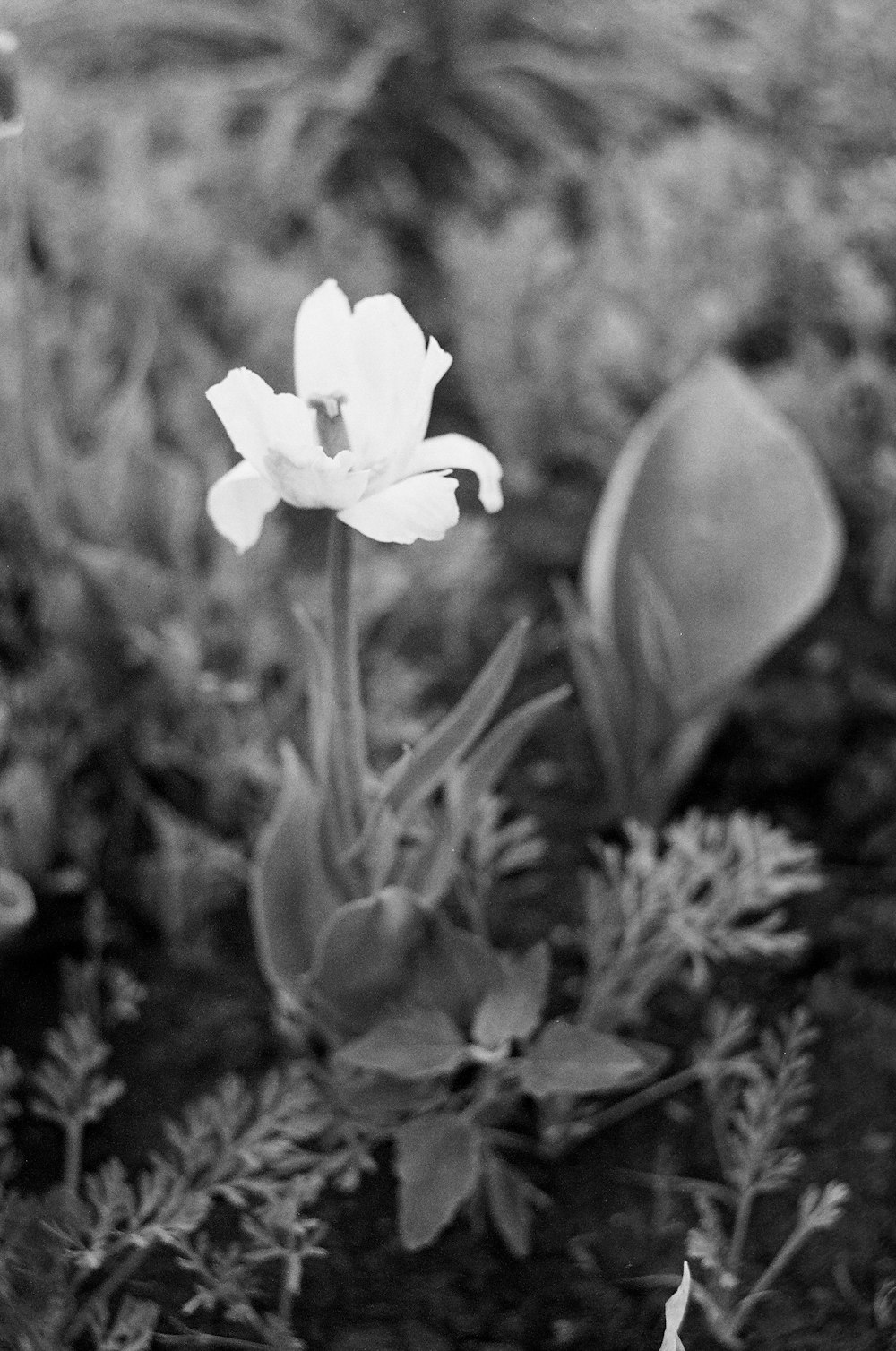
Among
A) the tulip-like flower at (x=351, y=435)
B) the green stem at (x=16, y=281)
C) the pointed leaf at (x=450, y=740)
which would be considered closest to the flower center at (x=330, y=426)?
the tulip-like flower at (x=351, y=435)

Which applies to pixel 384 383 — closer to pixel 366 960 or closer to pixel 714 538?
pixel 366 960

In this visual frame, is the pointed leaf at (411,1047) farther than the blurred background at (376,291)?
No

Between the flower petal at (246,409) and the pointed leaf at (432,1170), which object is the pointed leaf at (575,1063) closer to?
the pointed leaf at (432,1170)

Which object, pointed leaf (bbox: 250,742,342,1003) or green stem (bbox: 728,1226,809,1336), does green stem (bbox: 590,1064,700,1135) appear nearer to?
green stem (bbox: 728,1226,809,1336)

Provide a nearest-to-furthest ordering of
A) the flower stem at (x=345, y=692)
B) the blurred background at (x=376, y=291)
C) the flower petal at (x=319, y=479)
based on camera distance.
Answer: the flower petal at (x=319, y=479), the flower stem at (x=345, y=692), the blurred background at (x=376, y=291)

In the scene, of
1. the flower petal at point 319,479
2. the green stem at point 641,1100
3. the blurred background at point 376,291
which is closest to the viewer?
the flower petal at point 319,479

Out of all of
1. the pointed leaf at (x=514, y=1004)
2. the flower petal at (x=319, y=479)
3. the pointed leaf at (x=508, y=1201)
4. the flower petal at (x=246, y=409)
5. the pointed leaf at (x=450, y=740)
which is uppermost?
the flower petal at (x=246, y=409)
